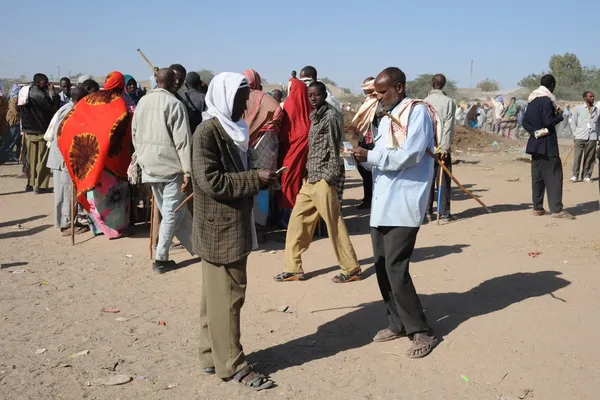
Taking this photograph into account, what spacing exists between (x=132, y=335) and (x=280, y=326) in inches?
46.0

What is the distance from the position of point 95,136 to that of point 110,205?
93 centimetres

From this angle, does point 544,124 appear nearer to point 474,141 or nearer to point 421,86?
point 474,141

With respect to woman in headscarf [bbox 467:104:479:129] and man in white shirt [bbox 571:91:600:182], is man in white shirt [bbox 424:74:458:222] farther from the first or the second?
woman in headscarf [bbox 467:104:479:129]

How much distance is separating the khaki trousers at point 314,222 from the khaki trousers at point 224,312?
7.36 feet

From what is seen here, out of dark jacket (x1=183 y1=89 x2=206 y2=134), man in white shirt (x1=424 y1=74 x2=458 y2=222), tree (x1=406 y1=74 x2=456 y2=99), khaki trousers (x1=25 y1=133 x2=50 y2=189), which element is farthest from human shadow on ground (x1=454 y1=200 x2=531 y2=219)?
tree (x1=406 y1=74 x2=456 y2=99)

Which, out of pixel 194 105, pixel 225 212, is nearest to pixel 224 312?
pixel 225 212

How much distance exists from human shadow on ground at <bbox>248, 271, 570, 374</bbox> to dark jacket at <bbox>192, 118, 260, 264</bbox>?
0.99 m

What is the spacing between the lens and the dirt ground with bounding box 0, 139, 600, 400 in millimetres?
4066

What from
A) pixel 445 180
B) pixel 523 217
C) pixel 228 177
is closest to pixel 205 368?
pixel 228 177

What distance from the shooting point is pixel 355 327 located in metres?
5.09

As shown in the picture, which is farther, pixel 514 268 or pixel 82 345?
pixel 514 268

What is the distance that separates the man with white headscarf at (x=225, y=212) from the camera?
377 cm

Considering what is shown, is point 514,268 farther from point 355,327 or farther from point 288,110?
point 288,110

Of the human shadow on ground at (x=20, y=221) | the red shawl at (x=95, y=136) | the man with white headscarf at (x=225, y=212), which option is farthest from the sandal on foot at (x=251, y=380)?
the human shadow on ground at (x=20, y=221)
